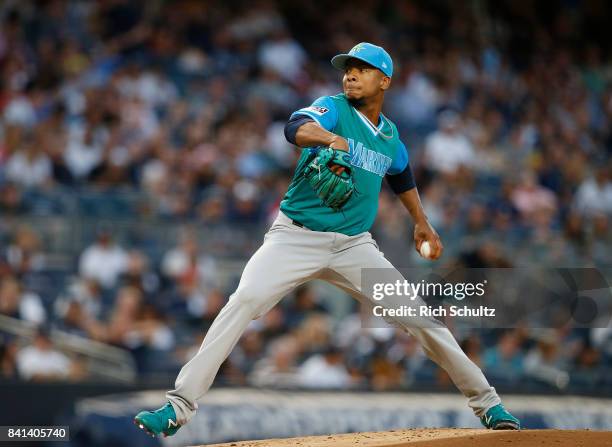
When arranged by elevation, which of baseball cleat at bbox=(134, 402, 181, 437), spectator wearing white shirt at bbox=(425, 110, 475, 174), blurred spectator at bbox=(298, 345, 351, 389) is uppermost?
spectator wearing white shirt at bbox=(425, 110, 475, 174)

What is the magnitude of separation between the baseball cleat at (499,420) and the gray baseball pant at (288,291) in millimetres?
29

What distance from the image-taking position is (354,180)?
17.7ft

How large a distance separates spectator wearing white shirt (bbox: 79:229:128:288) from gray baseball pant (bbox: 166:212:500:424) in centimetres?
461

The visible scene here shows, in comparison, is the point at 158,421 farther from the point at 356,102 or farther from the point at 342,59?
the point at 342,59

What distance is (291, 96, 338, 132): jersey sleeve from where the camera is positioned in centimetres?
516

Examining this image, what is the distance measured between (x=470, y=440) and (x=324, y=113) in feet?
5.72

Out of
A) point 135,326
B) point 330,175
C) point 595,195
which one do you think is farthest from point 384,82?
point 595,195

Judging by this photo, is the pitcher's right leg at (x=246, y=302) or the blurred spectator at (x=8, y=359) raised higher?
the blurred spectator at (x=8, y=359)

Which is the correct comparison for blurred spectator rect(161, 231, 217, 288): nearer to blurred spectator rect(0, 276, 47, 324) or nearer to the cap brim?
blurred spectator rect(0, 276, 47, 324)

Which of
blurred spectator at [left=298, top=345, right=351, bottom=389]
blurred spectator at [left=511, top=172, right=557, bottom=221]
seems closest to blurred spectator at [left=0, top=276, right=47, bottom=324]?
blurred spectator at [left=298, top=345, right=351, bottom=389]

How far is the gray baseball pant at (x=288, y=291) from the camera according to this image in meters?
5.18

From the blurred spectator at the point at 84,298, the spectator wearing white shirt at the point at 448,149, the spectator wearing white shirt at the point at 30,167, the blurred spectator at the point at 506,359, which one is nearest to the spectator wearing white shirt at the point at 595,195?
the spectator wearing white shirt at the point at 448,149

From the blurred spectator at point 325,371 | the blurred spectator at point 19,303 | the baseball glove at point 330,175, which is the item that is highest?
the blurred spectator at point 19,303

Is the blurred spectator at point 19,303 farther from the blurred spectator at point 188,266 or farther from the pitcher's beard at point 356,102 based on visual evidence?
the pitcher's beard at point 356,102
